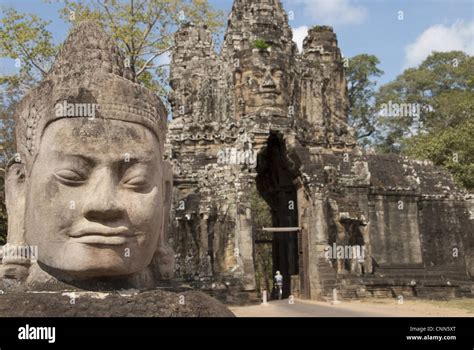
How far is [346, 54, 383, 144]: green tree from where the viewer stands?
4419 cm

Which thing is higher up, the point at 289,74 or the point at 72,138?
the point at 289,74

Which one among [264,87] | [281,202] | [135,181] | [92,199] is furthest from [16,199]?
[281,202]

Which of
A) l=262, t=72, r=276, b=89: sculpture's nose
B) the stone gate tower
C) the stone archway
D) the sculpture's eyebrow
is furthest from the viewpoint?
the stone archway

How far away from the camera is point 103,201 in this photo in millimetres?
3736

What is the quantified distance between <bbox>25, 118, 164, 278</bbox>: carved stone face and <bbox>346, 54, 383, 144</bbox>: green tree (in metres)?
41.1

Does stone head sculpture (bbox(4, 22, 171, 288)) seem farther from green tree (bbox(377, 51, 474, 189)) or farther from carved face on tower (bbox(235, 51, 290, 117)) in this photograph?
green tree (bbox(377, 51, 474, 189))

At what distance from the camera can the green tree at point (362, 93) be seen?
4419cm

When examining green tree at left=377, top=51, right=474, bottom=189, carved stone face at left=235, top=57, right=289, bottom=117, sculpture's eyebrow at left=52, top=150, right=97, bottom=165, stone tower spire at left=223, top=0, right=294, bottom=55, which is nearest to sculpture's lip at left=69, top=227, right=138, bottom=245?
sculpture's eyebrow at left=52, top=150, right=97, bottom=165

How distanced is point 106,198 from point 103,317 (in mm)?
750

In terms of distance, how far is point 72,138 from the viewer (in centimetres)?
386

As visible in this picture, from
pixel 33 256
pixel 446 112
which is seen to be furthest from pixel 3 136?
pixel 446 112

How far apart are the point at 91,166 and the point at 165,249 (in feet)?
3.28
